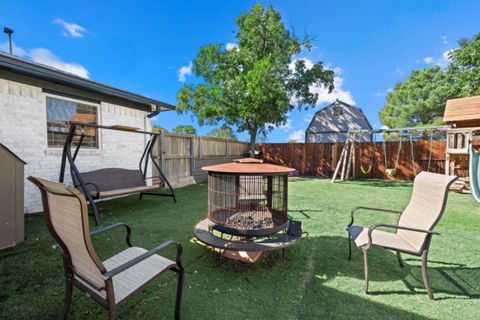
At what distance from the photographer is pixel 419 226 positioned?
7.41 ft

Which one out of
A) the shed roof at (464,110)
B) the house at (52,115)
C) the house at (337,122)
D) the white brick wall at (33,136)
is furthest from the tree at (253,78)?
the white brick wall at (33,136)

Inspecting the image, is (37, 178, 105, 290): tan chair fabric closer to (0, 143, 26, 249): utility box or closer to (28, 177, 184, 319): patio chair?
(28, 177, 184, 319): patio chair

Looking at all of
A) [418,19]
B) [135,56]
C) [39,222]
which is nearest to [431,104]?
[418,19]

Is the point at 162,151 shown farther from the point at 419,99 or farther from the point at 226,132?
the point at 419,99

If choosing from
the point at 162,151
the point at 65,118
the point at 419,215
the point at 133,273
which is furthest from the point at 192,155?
the point at 419,215

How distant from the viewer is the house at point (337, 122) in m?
18.0

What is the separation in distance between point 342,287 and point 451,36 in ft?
60.5

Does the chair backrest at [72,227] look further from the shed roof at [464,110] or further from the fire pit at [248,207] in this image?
the shed roof at [464,110]

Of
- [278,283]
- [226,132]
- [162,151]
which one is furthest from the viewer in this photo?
[226,132]

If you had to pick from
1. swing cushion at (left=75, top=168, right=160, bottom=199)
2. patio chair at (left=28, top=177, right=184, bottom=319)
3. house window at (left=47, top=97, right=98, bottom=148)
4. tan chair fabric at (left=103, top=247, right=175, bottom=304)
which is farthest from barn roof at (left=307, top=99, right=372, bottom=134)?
patio chair at (left=28, top=177, right=184, bottom=319)

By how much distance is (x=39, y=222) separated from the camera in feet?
12.5

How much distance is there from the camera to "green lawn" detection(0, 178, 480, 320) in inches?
69.4

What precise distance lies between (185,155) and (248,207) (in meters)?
5.81

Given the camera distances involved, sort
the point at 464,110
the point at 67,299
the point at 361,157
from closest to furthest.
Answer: the point at 67,299, the point at 464,110, the point at 361,157
